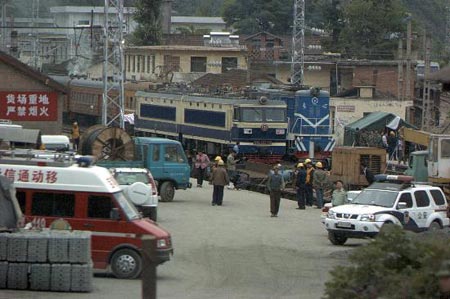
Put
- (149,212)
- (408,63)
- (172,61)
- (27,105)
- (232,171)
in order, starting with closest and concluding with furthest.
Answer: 1. (149,212)
2. (27,105)
3. (232,171)
4. (408,63)
5. (172,61)

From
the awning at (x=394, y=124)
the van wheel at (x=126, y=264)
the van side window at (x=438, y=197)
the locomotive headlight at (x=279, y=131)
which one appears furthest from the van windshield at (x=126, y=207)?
the awning at (x=394, y=124)

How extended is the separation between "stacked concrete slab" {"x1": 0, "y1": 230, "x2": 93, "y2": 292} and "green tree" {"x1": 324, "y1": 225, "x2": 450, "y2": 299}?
799cm

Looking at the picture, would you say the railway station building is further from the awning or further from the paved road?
the awning

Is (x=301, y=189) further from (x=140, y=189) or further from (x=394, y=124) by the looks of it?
(x=394, y=124)

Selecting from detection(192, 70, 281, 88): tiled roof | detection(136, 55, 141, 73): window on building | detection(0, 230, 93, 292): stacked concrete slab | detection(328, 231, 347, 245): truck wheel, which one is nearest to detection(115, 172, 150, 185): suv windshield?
detection(328, 231, 347, 245): truck wheel

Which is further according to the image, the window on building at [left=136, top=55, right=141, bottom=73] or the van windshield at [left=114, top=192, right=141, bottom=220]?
the window on building at [left=136, top=55, right=141, bottom=73]

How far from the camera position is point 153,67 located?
289ft

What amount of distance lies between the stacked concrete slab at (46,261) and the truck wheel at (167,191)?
55.2 ft

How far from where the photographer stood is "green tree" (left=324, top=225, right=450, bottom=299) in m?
9.73

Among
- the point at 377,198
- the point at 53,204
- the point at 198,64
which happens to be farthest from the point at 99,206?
the point at 198,64

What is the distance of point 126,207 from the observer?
20062mm

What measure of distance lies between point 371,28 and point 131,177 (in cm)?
6797

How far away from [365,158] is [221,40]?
49.5m

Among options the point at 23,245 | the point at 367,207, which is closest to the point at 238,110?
the point at 367,207
